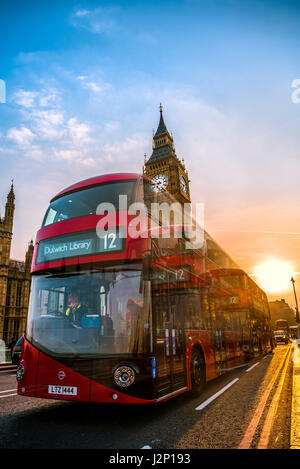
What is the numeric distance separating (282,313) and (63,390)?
135 metres

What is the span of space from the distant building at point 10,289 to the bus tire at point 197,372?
41259mm

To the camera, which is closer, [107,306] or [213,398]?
[107,306]

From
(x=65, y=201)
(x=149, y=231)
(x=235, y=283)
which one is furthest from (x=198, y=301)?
(x=235, y=283)

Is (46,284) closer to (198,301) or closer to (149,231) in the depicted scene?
(149,231)

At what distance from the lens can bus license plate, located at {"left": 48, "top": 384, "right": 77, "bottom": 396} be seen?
4652mm

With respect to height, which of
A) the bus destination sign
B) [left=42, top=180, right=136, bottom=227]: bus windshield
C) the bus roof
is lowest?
the bus destination sign

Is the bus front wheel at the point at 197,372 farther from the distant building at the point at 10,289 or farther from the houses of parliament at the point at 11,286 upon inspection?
the distant building at the point at 10,289

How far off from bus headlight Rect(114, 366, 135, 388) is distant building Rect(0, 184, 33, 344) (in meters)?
42.8

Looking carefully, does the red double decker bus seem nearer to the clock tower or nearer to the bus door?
the bus door

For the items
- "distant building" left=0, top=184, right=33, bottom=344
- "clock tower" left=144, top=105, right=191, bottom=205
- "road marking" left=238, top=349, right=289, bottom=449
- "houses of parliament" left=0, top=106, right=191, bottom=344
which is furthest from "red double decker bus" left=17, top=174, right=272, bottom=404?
"clock tower" left=144, top=105, right=191, bottom=205

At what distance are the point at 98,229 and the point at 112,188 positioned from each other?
1.15 metres

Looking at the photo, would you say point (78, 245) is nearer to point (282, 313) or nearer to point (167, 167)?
point (167, 167)

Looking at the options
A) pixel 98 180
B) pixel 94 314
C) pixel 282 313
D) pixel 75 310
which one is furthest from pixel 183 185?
pixel 282 313

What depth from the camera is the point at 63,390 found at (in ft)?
15.5
